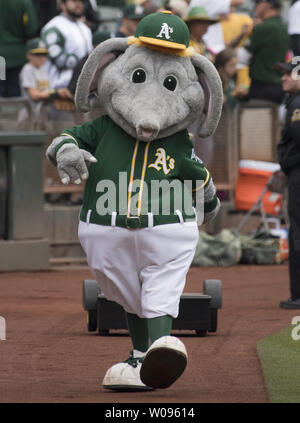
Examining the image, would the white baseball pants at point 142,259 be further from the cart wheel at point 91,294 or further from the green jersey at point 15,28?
the green jersey at point 15,28

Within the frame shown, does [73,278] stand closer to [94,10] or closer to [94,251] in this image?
[94,10]

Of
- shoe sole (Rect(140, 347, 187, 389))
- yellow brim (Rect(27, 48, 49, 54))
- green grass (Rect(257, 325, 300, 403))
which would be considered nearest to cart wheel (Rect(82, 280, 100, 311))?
green grass (Rect(257, 325, 300, 403))

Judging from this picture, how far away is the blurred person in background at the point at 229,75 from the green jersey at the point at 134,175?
6.65 metres

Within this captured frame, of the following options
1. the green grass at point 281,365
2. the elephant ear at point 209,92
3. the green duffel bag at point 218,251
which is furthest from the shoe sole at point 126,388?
the green duffel bag at point 218,251

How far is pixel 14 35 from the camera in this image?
541 inches

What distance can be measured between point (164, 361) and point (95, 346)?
222cm

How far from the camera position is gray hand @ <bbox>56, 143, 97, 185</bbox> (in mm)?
6086

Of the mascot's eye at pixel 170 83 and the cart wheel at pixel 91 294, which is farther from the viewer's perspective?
the cart wheel at pixel 91 294

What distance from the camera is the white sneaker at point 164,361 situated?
5730 mm

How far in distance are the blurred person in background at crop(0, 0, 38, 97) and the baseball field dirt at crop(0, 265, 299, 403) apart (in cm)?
244

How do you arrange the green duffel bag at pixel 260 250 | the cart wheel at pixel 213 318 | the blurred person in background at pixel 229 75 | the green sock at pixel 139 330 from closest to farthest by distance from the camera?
the green sock at pixel 139 330
the cart wheel at pixel 213 318
the blurred person in background at pixel 229 75
the green duffel bag at pixel 260 250

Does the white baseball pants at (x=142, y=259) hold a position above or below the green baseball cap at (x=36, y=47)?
below

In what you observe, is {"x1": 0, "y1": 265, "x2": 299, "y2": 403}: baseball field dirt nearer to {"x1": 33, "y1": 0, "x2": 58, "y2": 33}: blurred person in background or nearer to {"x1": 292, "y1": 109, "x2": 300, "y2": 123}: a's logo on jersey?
{"x1": 292, "y1": 109, "x2": 300, "y2": 123}: a's logo on jersey
